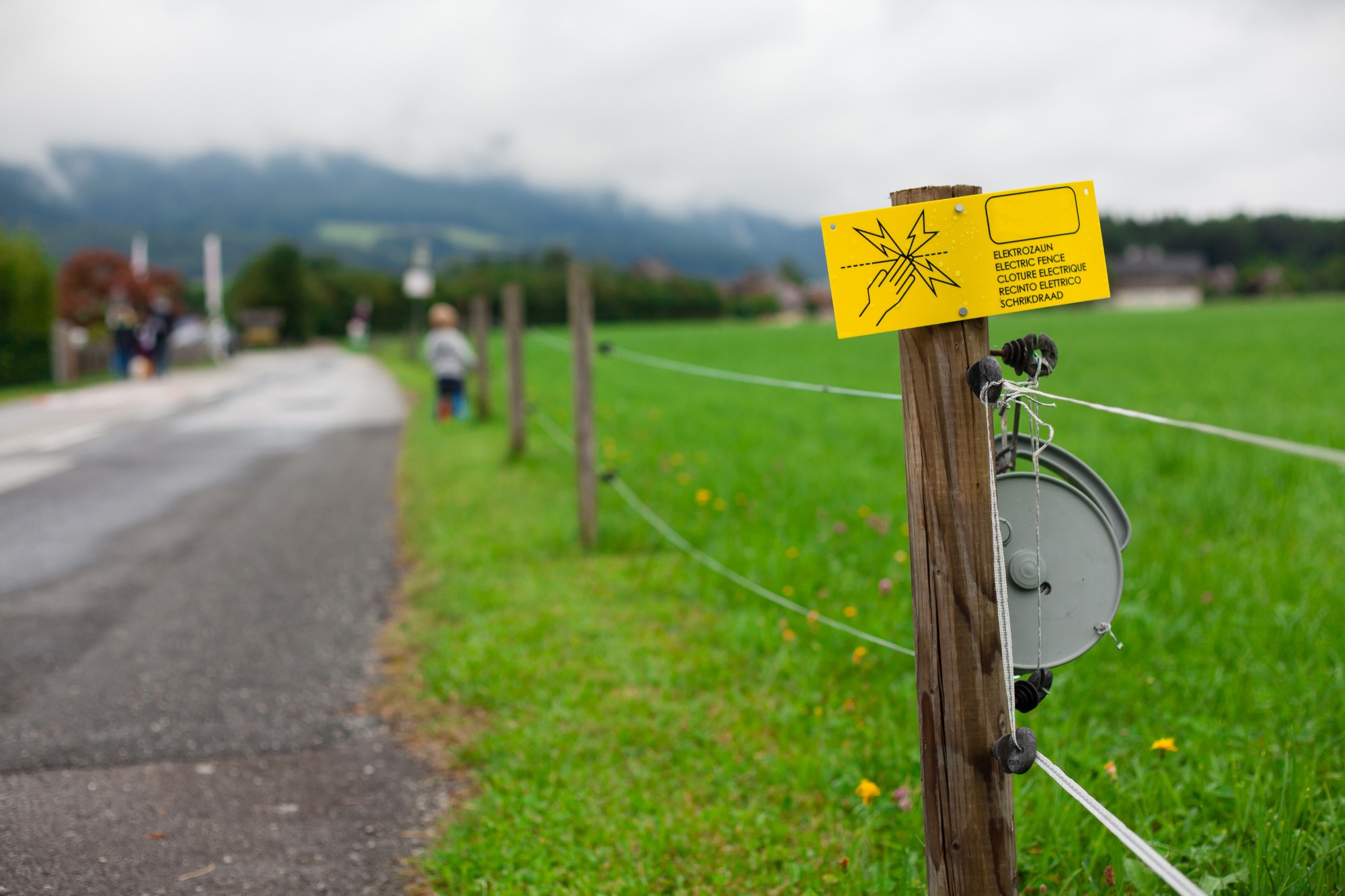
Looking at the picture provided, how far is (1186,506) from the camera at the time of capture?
554cm

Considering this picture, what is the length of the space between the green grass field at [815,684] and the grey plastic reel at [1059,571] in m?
0.74

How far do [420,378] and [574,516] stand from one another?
57.3 feet

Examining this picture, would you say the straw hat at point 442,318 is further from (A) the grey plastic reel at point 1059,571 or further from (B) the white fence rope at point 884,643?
(A) the grey plastic reel at point 1059,571

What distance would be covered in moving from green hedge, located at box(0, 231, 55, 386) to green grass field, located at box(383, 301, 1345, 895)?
60.1 feet

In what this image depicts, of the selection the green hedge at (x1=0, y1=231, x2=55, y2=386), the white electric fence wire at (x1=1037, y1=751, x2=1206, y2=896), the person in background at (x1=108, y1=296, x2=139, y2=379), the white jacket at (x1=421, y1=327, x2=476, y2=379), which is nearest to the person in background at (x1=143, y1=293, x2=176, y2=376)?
the person in background at (x1=108, y1=296, x2=139, y2=379)

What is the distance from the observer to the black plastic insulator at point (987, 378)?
1619mm

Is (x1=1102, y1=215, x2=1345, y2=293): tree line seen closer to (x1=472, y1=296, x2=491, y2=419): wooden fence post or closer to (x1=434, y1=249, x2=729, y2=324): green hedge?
(x1=434, y1=249, x2=729, y2=324): green hedge

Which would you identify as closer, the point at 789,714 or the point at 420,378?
the point at 789,714

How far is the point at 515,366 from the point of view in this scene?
28.1ft

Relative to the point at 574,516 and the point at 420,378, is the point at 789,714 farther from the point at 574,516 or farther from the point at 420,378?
the point at 420,378

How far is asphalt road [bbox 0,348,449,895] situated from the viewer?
2.61 meters

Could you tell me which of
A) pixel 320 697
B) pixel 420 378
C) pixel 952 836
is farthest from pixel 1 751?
pixel 420 378

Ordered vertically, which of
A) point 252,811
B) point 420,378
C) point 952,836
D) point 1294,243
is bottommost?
point 252,811

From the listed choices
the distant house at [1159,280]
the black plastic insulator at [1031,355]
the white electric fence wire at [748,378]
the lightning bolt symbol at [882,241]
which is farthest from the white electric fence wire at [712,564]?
the distant house at [1159,280]
